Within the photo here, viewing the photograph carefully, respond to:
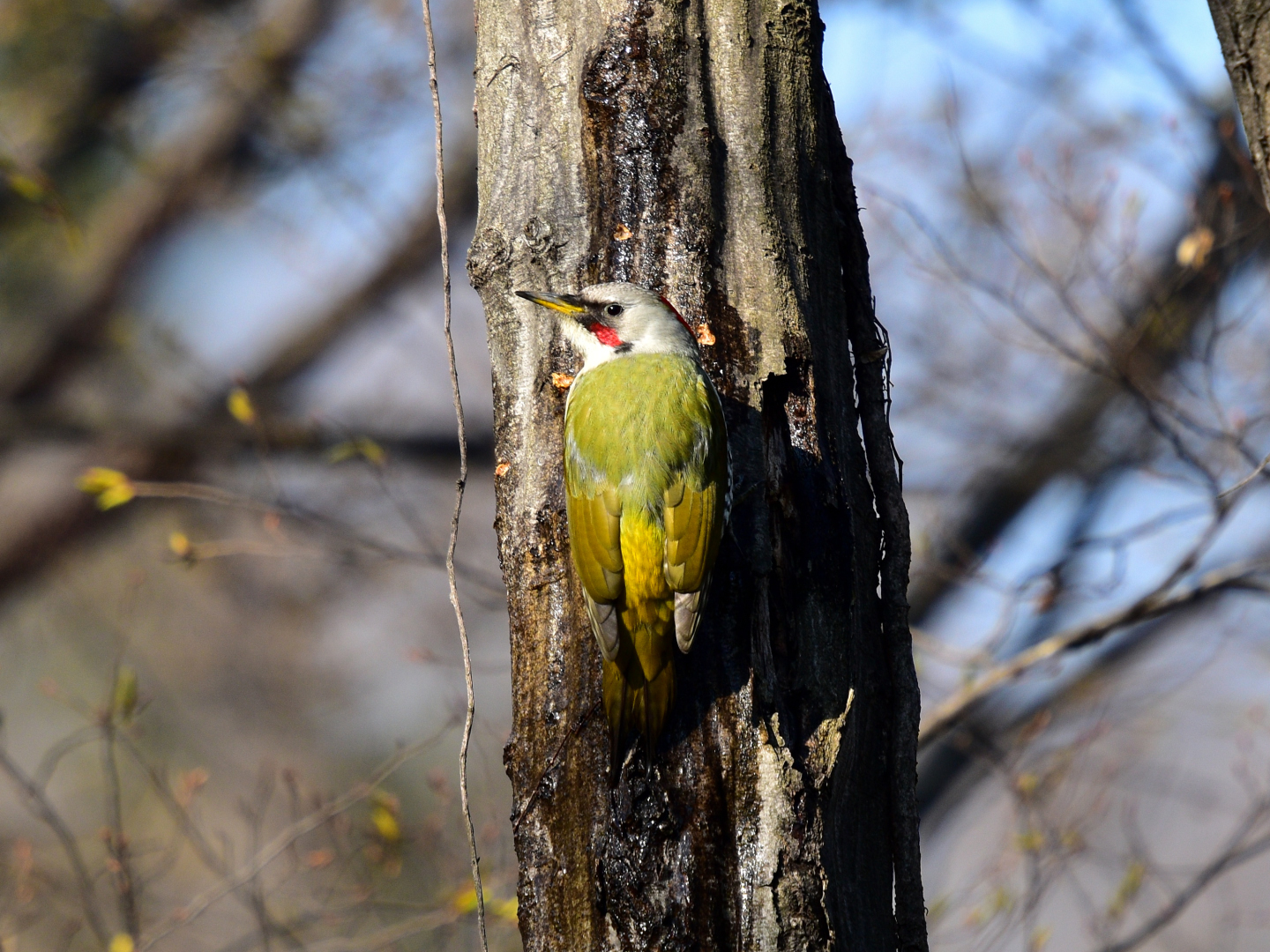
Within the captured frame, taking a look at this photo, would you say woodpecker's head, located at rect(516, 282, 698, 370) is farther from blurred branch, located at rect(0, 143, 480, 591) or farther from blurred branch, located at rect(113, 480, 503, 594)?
blurred branch, located at rect(0, 143, 480, 591)

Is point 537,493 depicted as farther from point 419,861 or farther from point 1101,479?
point 1101,479

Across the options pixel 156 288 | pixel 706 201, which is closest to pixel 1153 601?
pixel 706 201

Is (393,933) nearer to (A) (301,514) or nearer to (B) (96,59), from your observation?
(A) (301,514)

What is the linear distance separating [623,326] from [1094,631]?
3.30m

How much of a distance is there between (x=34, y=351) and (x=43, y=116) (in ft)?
6.43

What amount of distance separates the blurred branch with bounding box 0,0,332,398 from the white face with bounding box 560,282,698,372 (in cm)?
671

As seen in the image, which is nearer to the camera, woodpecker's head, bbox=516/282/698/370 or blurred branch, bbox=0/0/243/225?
woodpecker's head, bbox=516/282/698/370

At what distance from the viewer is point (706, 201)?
246cm

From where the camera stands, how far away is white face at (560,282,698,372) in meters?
2.50

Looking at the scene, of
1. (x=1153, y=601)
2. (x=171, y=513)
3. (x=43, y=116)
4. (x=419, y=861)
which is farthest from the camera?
(x=171, y=513)

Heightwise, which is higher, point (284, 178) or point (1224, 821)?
point (284, 178)

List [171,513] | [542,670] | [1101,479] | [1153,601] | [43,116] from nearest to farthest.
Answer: [542,670] → [1153,601] → [1101,479] → [43,116] → [171,513]

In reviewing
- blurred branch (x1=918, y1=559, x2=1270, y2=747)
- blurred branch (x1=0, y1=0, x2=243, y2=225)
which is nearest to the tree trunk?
blurred branch (x1=918, y1=559, x2=1270, y2=747)

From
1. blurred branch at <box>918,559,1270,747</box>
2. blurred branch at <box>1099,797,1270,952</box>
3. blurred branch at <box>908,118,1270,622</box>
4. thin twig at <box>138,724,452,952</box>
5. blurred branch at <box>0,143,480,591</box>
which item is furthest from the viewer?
blurred branch at <box>0,143,480,591</box>
